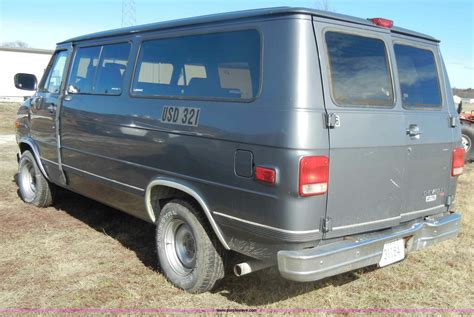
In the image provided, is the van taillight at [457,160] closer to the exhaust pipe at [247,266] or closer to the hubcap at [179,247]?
the exhaust pipe at [247,266]

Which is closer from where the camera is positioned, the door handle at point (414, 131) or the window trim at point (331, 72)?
the window trim at point (331, 72)

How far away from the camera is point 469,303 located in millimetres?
3734

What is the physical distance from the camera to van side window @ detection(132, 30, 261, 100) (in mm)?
3180

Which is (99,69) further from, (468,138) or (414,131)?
(468,138)

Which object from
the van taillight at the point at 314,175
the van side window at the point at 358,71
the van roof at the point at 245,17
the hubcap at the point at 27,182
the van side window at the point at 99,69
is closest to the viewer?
the van taillight at the point at 314,175

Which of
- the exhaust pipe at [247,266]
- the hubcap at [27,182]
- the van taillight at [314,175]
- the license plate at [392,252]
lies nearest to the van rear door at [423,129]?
the license plate at [392,252]

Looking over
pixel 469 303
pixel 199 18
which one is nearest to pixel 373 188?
pixel 469 303

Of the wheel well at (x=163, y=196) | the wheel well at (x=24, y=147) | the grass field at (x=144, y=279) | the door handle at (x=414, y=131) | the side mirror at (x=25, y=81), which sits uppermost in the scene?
the side mirror at (x=25, y=81)

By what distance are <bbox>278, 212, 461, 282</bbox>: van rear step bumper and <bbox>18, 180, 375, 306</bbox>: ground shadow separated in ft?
2.62

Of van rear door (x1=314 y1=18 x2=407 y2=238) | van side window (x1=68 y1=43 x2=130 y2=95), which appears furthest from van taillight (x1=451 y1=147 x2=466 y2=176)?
van side window (x1=68 y1=43 x2=130 y2=95)

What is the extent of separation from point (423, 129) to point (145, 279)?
103 inches

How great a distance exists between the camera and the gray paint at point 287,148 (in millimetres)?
2900

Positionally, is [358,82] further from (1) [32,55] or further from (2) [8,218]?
(1) [32,55]

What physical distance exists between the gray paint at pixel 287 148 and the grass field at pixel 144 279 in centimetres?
63
